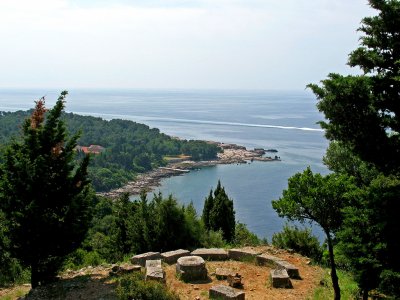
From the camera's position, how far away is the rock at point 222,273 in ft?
32.2

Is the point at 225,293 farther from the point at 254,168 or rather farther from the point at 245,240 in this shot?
the point at 254,168

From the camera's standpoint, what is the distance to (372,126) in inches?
317

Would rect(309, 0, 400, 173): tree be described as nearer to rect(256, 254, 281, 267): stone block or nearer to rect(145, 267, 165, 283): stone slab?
rect(256, 254, 281, 267): stone block

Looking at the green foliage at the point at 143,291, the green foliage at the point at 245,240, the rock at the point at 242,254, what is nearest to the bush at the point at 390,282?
the green foliage at the point at 143,291

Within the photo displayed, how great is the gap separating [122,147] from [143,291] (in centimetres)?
9067

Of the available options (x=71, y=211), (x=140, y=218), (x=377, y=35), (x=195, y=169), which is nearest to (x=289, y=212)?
(x=377, y=35)

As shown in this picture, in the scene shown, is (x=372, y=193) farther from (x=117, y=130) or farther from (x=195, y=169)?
(x=117, y=130)

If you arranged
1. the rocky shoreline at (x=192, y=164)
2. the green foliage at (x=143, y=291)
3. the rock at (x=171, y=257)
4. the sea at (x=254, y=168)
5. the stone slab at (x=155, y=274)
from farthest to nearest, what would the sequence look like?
1. the rocky shoreline at (x=192, y=164)
2. the sea at (x=254, y=168)
3. the rock at (x=171, y=257)
4. the stone slab at (x=155, y=274)
5. the green foliage at (x=143, y=291)

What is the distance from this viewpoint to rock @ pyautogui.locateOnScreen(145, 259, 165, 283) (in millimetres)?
9000

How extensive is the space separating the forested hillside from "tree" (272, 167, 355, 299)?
66.6m

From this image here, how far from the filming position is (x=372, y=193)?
7.93 m

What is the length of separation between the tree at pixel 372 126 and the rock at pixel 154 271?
3682 mm

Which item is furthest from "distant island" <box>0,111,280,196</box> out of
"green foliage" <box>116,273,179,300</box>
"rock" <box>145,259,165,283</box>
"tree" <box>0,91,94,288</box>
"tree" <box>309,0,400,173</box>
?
"tree" <box>309,0,400,173</box>

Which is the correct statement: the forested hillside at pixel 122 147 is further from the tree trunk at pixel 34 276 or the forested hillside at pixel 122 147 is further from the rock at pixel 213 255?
the tree trunk at pixel 34 276
